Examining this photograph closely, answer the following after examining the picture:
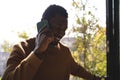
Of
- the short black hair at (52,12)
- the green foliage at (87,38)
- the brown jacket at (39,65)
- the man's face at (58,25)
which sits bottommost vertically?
the green foliage at (87,38)

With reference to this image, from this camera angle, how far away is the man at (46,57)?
96 cm

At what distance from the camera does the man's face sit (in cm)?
105

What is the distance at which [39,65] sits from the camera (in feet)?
3.23

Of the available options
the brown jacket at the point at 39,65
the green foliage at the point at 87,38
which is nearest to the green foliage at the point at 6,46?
the green foliage at the point at 87,38

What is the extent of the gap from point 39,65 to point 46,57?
172 millimetres

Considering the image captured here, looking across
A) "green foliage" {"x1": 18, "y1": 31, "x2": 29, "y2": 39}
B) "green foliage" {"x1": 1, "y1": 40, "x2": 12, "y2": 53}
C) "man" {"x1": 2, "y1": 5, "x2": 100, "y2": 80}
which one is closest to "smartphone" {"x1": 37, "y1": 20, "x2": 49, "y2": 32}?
"man" {"x1": 2, "y1": 5, "x2": 100, "y2": 80}

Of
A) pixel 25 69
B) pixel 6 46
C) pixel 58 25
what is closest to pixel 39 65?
pixel 25 69

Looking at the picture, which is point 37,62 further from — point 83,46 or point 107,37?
point 83,46

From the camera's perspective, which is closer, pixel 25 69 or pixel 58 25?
pixel 25 69

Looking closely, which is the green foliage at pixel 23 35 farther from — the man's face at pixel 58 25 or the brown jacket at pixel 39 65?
the man's face at pixel 58 25

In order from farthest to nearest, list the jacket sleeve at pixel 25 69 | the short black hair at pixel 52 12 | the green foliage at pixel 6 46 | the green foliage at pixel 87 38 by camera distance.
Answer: the green foliage at pixel 87 38, the green foliage at pixel 6 46, the short black hair at pixel 52 12, the jacket sleeve at pixel 25 69

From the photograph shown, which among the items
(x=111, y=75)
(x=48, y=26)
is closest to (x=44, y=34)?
(x=48, y=26)

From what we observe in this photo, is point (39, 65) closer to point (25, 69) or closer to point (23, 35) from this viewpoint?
point (25, 69)

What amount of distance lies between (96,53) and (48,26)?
5.37 feet
